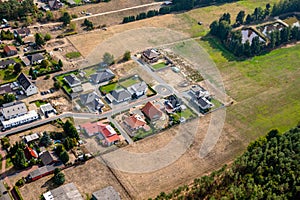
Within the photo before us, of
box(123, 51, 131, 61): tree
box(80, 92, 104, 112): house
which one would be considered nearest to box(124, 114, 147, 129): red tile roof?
box(80, 92, 104, 112): house

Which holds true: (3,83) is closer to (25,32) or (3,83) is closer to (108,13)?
(25,32)

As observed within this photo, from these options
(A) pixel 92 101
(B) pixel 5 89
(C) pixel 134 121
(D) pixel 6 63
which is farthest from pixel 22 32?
(C) pixel 134 121

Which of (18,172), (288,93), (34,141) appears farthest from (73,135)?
(288,93)

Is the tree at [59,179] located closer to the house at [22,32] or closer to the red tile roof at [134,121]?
the red tile roof at [134,121]

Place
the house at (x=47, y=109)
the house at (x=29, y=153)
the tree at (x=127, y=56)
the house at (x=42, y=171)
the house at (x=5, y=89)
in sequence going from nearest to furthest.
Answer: the house at (x=42, y=171)
the house at (x=29, y=153)
the house at (x=47, y=109)
the house at (x=5, y=89)
the tree at (x=127, y=56)

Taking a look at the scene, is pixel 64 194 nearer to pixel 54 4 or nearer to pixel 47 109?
pixel 47 109

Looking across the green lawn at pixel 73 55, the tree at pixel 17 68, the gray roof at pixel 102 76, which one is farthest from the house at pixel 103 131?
the green lawn at pixel 73 55

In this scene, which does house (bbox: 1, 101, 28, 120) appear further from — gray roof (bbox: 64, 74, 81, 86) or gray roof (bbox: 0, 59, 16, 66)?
gray roof (bbox: 0, 59, 16, 66)
